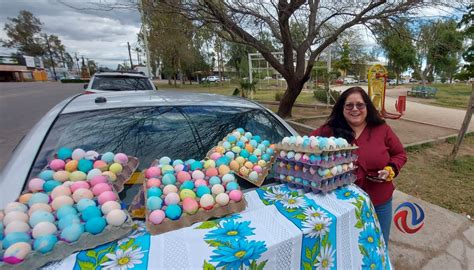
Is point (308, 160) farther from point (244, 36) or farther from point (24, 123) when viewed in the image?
point (24, 123)

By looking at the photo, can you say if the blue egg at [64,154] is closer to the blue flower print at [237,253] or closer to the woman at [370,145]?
the blue flower print at [237,253]

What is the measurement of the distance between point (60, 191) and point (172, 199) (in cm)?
46

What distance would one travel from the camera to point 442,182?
3.79m

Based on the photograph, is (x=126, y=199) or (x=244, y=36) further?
(x=244, y=36)

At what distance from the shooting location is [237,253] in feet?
2.85

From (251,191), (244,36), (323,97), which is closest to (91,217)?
(251,191)

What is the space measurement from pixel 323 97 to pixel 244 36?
25.4 feet

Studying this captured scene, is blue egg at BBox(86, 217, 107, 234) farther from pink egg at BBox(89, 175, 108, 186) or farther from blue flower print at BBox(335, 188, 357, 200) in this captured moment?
blue flower print at BBox(335, 188, 357, 200)

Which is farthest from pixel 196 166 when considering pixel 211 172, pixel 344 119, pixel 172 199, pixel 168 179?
pixel 344 119

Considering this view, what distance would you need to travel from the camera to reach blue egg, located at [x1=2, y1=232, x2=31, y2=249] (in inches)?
31.5

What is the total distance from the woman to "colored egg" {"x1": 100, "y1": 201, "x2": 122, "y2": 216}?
4.95ft

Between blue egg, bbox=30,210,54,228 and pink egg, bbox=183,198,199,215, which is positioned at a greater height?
blue egg, bbox=30,210,54,228

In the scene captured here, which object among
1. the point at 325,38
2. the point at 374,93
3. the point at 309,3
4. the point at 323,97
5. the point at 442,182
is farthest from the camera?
the point at 323,97

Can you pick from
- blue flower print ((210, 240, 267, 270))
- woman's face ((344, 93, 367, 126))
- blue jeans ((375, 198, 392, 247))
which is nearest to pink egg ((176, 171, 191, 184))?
blue flower print ((210, 240, 267, 270))
